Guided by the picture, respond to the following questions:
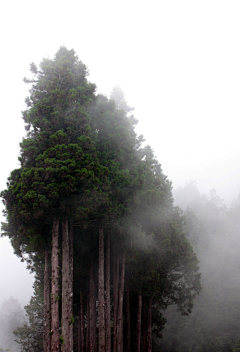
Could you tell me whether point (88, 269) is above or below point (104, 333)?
above

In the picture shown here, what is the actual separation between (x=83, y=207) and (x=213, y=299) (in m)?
25.5

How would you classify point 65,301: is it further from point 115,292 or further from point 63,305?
point 115,292

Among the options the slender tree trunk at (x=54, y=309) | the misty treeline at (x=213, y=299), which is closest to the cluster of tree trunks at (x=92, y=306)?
the slender tree trunk at (x=54, y=309)

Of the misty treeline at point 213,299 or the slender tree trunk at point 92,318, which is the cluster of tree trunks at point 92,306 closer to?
the slender tree trunk at point 92,318

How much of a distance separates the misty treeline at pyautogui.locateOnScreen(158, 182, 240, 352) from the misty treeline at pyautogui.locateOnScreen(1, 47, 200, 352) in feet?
23.1

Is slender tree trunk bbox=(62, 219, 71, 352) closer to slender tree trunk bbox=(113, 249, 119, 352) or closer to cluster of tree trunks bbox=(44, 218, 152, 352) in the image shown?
cluster of tree trunks bbox=(44, 218, 152, 352)

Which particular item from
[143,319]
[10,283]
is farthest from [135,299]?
[10,283]

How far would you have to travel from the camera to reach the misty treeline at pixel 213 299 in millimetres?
22078

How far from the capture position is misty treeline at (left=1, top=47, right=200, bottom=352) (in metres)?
9.73

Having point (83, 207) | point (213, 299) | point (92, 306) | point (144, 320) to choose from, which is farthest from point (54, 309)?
point (213, 299)

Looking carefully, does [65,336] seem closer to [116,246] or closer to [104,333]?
[104,333]

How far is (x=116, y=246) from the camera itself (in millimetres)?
15820

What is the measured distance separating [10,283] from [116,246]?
151294mm

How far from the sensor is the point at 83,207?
10.4 meters
